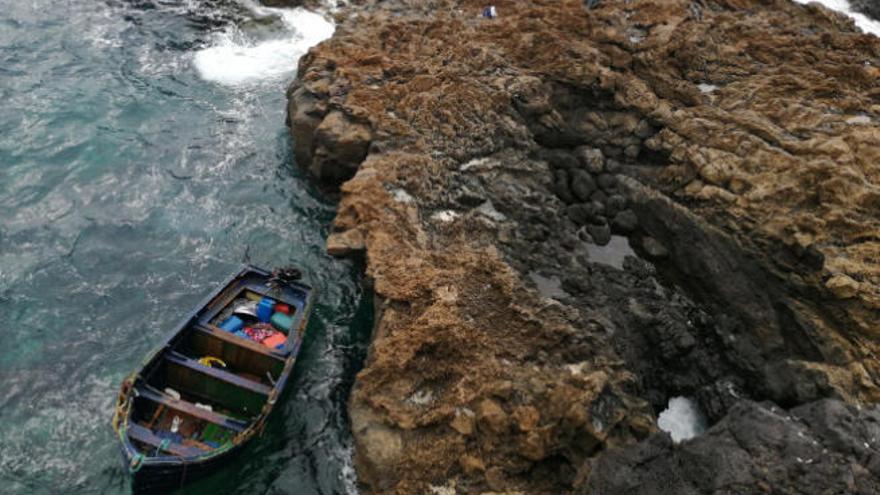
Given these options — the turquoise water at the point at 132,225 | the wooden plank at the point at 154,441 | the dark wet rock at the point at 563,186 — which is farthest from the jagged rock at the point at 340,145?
the wooden plank at the point at 154,441

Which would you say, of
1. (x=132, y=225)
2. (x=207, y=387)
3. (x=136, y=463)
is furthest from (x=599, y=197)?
(x=132, y=225)

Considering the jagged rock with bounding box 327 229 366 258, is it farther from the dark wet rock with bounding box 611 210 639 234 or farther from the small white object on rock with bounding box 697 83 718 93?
the small white object on rock with bounding box 697 83 718 93

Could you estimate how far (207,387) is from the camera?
Result: 16.3 metres

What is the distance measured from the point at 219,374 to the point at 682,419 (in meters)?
12.6

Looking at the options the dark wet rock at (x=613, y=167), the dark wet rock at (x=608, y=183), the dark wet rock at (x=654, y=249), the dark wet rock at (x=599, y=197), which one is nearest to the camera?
the dark wet rock at (x=654, y=249)

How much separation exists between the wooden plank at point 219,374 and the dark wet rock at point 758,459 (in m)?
8.65

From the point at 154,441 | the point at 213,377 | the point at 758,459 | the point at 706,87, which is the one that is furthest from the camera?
the point at 706,87

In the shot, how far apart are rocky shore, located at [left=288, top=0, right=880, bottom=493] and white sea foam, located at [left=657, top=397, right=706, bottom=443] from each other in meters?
0.33

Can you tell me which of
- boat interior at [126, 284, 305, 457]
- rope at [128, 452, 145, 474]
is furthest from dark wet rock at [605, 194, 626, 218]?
rope at [128, 452, 145, 474]

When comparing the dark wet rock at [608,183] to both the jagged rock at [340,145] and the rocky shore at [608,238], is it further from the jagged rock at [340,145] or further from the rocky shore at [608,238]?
the jagged rock at [340,145]

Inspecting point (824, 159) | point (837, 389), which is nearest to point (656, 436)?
point (837, 389)

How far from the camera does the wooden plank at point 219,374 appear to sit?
51.7 feet

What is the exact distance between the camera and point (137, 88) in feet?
94.0

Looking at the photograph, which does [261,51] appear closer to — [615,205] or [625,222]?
[615,205]
